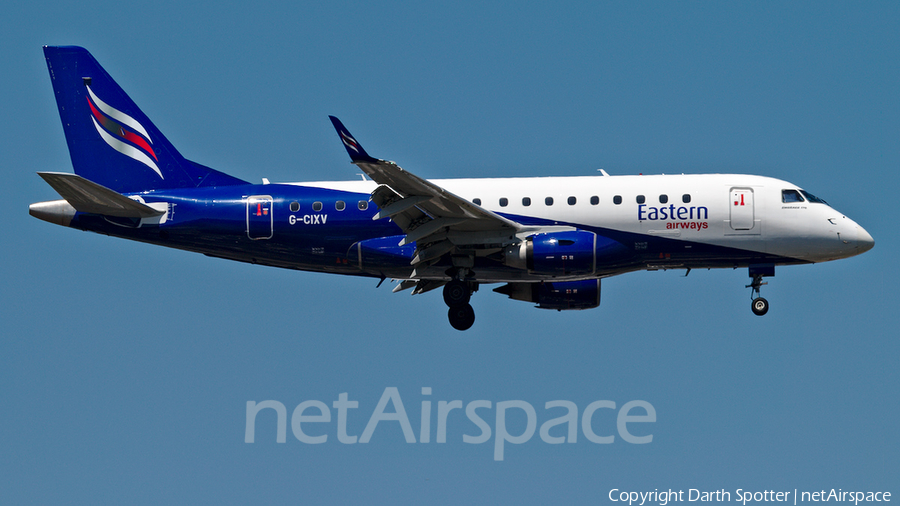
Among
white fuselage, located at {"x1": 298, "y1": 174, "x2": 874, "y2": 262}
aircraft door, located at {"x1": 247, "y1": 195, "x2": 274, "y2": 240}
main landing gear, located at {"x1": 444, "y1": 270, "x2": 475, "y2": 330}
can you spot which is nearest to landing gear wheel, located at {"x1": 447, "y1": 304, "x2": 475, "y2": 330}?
main landing gear, located at {"x1": 444, "y1": 270, "x2": 475, "y2": 330}

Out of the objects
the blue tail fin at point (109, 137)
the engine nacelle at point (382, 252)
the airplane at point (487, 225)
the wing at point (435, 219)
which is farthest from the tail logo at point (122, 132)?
the wing at point (435, 219)

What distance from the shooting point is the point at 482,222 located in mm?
33562

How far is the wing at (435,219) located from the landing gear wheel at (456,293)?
0.99m

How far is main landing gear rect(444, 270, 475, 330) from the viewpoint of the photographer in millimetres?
35375

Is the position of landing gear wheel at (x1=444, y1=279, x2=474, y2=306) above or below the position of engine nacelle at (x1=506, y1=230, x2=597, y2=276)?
below

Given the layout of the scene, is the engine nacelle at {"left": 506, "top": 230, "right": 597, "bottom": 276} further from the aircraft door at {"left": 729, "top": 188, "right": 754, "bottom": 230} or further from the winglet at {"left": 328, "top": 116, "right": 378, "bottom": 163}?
the winglet at {"left": 328, "top": 116, "right": 378, "bottom": 163}

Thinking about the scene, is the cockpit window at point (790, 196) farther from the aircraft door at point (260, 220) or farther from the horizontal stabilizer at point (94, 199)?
the horizontal stabilizer at point (94, 199)

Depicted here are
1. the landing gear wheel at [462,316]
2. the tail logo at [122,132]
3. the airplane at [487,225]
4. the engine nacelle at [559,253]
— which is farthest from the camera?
the tail logo at [122,132]

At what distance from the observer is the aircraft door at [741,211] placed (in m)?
34.0

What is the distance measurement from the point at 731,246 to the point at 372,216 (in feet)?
39.8

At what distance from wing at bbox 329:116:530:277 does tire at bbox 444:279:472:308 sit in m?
0.99

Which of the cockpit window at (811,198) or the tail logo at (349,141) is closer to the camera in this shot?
the tail logo at (349,141)

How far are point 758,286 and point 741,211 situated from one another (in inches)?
122

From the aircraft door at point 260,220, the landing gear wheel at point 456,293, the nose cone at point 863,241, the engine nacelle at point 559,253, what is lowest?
the landing gear wheel at point 456,293
